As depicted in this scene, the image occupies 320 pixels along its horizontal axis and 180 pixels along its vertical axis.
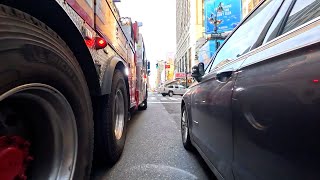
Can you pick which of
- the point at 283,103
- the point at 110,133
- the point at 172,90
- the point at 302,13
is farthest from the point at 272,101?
the point at 172,90

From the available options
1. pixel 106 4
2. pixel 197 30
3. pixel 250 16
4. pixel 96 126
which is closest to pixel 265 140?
pixel 250 16

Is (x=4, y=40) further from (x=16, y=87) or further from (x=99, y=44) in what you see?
(x=99, y=44)

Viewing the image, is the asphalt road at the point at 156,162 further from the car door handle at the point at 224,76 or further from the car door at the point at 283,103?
the car door at the point at 283,103

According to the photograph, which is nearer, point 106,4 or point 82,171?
point 82,171

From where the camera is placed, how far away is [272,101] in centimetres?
175

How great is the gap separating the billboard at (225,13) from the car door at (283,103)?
136 feet

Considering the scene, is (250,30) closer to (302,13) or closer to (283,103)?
(302,13)

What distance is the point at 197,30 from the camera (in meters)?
69.2

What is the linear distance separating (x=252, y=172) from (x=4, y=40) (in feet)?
4.86

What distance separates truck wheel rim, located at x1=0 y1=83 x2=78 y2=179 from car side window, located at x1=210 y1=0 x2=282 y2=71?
4.90 feet

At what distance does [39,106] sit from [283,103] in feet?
4.43

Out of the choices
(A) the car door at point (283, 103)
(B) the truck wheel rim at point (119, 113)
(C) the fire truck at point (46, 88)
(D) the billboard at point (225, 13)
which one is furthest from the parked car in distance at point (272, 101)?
(D) the billboard at point (225, 13)

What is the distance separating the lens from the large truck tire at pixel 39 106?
152 cm

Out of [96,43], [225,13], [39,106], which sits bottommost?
[39,106]
